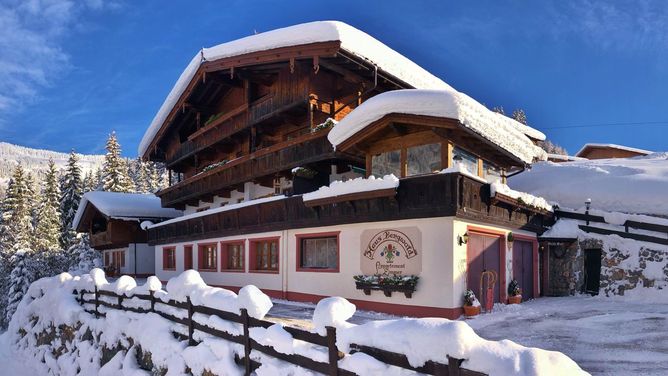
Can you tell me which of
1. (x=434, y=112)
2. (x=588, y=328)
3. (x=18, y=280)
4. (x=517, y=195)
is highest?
(x=434, y=112)

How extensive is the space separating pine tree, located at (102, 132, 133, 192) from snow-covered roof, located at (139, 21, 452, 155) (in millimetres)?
28415

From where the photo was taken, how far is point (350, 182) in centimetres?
1342

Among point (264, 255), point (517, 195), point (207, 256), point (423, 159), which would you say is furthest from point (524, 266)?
point (207, 256)

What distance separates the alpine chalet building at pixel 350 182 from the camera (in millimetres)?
12102

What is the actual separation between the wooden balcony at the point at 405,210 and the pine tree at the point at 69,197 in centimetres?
3690

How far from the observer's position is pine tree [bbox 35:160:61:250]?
41.9 metres

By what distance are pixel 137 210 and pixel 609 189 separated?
28.3 m

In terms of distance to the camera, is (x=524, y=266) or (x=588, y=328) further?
(x=524, y=266)

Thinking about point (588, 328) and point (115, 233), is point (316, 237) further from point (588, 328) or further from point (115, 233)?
point (115, 233)

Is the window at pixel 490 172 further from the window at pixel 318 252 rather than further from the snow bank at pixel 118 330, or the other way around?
the snow bank at pixel 118 330

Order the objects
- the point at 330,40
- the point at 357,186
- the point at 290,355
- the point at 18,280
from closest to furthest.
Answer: the point at 290,355 < the point at 357,186 < the point at 330,40 < the point at 18,280

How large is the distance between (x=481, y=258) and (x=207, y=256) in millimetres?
13782

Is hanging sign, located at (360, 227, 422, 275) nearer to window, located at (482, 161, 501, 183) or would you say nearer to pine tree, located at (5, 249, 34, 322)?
window, located at (482, 161, 501, 183)

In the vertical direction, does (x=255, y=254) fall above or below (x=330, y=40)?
below
